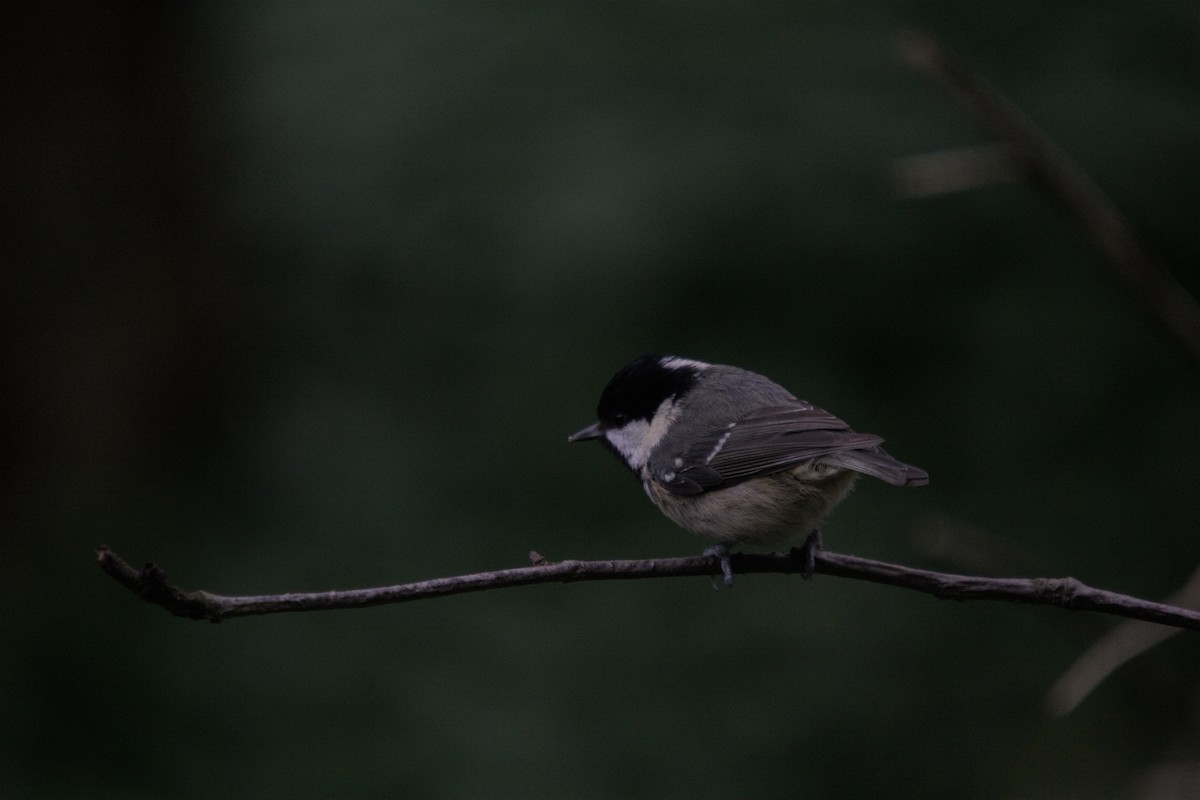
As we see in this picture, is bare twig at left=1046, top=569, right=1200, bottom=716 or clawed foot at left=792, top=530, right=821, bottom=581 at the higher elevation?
clawed foot at left=792, top=530, right=821, bottom=581

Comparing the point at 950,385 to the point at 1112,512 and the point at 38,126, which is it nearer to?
the point at 1112,512

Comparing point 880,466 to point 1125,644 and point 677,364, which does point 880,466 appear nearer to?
point 1125,644

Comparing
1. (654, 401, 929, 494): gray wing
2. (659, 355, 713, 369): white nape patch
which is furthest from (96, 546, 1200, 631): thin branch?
(659, 355, 713, 369): white nape patch

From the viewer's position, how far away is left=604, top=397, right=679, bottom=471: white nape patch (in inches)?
130

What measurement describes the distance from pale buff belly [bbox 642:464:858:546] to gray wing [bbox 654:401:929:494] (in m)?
0.04

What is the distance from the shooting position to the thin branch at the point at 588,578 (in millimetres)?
1683

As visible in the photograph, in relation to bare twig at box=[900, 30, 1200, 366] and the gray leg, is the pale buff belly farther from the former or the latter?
bare twig at box=[900, 30, 1200, 366]

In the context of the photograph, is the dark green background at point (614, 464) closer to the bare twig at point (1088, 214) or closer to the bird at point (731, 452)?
the bird at point (731, 452)

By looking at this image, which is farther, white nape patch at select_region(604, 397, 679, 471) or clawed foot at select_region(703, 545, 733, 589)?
white nape patch at select_region(604, 397, 679, 471)

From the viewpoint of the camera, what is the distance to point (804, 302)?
450 cm

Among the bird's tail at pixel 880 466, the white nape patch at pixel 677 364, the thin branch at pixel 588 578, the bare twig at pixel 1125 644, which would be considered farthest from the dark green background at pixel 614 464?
the thin branch at pixel 588 578

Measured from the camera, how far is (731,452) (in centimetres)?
299

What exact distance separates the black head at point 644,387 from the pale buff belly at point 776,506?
1.81 ft

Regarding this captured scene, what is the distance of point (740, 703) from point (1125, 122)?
281 centimetres
